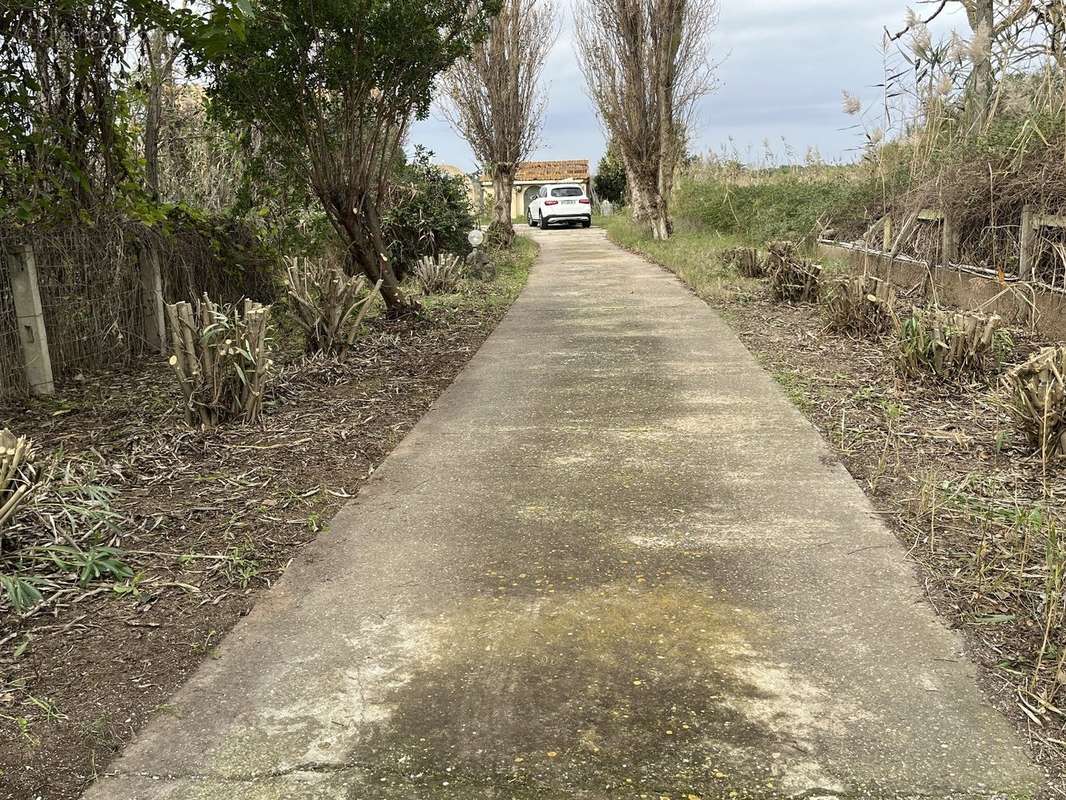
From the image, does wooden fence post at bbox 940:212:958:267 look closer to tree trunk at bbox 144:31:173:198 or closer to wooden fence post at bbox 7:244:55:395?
tree trunk at bbox 144:31:173:198

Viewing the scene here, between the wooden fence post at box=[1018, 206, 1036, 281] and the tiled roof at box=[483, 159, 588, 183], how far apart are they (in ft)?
152

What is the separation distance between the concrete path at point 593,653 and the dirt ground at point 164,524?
0.14 m

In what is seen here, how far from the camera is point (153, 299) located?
25.4ft

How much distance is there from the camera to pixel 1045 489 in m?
3.99

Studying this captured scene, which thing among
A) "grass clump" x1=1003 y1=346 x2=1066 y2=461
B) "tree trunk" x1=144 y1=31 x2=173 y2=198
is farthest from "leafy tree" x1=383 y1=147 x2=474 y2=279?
"grass clump" x1=1003 y1=346 x2=1066 y2=461

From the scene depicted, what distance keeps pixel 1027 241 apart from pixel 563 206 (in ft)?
85.4

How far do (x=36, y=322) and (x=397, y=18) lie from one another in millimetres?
3898

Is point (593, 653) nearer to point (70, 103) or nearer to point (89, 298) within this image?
point (89, 298)

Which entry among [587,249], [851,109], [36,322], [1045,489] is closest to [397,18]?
Result: [36,322]

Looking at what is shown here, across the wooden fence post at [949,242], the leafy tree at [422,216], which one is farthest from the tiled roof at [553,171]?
the wooden fence post at [949,242]

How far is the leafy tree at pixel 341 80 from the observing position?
7.48 meters

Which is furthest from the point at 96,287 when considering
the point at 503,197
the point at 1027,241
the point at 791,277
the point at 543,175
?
the point at 543,175

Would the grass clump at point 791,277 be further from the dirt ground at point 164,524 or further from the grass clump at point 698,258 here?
the dirt ground at point 164,524

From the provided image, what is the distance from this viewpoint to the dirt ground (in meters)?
2.53
